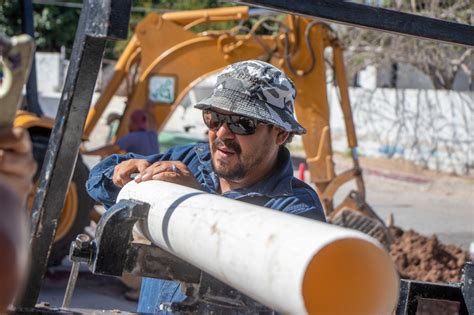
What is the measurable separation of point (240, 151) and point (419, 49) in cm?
1703

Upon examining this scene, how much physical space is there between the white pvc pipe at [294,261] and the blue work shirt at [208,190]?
900mm

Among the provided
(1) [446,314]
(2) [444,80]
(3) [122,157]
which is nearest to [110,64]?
(2) [444,80]

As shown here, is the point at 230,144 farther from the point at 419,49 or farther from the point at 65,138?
the point at 419,49

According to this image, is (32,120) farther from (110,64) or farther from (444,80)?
(110,64)

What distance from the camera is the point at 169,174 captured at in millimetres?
2469

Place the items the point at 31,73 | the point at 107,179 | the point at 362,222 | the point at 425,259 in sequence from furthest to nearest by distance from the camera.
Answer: the point at 362,222 < the point at 425,259 < the point at 31,73 < the point at 107,179

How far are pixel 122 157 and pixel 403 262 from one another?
613cm

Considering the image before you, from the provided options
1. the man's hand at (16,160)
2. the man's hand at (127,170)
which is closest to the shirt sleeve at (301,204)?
the man's hand at (127,170)

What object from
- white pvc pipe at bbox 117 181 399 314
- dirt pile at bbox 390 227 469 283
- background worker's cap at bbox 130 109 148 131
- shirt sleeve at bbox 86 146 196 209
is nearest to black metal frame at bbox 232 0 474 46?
white pvc pipe at bbox 117 181 399 314

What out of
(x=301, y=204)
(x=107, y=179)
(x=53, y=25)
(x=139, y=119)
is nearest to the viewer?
(x=301, y=204)

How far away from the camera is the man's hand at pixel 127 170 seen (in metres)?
2.68

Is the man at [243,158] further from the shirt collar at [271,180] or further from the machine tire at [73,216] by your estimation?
the machine tire at [73,216]

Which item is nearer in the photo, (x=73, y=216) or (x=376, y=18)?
(x=376, y=18)

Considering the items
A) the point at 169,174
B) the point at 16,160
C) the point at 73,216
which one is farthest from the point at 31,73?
the point at 16,160
